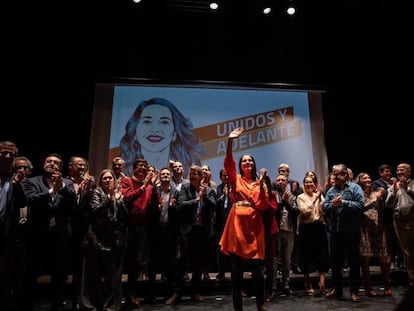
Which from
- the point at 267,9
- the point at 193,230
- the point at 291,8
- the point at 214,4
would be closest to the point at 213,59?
the point at 214,4

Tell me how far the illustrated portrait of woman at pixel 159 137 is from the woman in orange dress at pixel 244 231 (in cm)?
261

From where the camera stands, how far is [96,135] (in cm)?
589

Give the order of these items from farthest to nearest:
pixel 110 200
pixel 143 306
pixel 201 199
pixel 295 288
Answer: pixel 295 288, pixel 201 199, pixel 143 306, pixel 110 200

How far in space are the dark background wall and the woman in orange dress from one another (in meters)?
3.48

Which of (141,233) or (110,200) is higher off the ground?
(110,200)

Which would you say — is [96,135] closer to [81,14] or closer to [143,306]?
[81,14]

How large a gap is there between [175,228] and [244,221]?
1.32 metres

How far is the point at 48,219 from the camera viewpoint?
11.4 ft

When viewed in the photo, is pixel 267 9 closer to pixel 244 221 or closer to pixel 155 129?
pixel 155 129

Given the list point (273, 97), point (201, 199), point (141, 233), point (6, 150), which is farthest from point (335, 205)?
point (6, 150)

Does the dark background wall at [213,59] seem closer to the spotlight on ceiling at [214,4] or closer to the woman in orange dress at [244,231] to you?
the spotlight on ceiling at [214,4]

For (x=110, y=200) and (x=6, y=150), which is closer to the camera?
(x=6, y=150)

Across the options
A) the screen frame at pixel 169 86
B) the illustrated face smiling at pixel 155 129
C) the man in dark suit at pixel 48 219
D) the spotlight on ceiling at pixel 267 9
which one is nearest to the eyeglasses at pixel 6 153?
the man in dark suit at pixel 48 219

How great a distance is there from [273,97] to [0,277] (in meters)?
5.05
